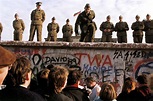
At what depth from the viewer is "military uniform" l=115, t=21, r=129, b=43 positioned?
1448 centimetres

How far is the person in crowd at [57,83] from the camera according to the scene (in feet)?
11.9

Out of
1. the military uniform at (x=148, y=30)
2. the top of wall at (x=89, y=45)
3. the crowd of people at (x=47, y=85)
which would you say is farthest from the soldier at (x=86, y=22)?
the crowd of people at (x=47, y=85)

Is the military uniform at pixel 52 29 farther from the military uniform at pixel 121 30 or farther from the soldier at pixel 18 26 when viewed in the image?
the military uniform at pixel 121 30

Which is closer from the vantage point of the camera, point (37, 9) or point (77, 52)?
point (77, 52)

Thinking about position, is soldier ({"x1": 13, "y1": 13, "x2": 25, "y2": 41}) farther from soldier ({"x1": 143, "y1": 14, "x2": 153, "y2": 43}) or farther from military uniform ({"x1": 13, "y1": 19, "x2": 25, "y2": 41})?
soldier ({"x1": 143, "y1": 14, "x2": 153, "y2": 43})

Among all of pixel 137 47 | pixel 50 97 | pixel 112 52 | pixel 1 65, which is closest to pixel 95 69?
pixel 112 52

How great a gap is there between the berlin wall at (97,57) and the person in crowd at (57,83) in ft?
29.8

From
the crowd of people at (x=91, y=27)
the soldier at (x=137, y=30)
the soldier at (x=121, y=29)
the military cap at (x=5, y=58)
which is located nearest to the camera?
the military cap at (x=5, y=58)

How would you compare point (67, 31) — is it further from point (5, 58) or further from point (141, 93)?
point (5, 58)

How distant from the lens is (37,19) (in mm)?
14664

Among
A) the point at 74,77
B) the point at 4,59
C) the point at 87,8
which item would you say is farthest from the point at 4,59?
the point at 87,8

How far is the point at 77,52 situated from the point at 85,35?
3.33 ft

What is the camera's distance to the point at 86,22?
1326 cm

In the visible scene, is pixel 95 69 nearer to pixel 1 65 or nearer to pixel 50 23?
pixel 50 23
